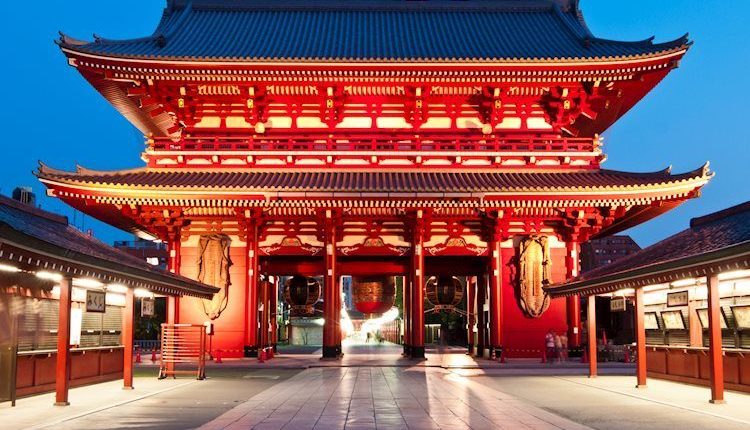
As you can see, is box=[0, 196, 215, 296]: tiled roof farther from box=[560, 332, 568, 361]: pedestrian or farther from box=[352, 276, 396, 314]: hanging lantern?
box=[352, 276, 396, 314]: hanging lantern

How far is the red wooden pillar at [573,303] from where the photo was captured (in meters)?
27.9

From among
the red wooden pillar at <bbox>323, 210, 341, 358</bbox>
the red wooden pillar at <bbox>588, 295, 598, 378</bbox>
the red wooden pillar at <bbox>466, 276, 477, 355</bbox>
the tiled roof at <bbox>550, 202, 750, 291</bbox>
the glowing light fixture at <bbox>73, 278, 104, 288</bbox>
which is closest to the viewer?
the tiled roof at <bbox>550, 202, 750, 291</bbox>

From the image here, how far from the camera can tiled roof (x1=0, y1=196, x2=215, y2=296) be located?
14308mm

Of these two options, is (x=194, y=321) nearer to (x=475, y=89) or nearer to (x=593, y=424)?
(x=475, y=89)

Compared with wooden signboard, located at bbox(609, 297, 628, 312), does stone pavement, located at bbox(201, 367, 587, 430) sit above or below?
below

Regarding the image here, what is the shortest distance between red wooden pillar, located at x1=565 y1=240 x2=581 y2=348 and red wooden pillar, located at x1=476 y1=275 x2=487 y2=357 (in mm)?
Answer: 3442

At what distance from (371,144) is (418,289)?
5.81m

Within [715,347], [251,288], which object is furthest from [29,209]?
[715,347]

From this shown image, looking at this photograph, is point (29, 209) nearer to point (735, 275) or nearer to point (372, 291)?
point (735, 275)

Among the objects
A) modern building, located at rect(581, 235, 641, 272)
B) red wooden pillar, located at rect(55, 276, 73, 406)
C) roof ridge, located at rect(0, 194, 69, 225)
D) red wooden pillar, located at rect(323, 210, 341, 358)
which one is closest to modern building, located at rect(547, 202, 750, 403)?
red wooden pillar, located at rect(323, 210, 341, 358)

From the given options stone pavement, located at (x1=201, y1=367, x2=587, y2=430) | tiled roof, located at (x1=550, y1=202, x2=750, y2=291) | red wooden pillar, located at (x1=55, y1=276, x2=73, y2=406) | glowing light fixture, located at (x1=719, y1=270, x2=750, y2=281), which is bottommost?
stone pavement, located at (x1=201, y1=367, x2=587, y2=430)

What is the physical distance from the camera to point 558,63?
27203 mm

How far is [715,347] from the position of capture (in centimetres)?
1524

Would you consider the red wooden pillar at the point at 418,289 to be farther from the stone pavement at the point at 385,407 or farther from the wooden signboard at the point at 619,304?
the wooden signboard at the point at 619,304
